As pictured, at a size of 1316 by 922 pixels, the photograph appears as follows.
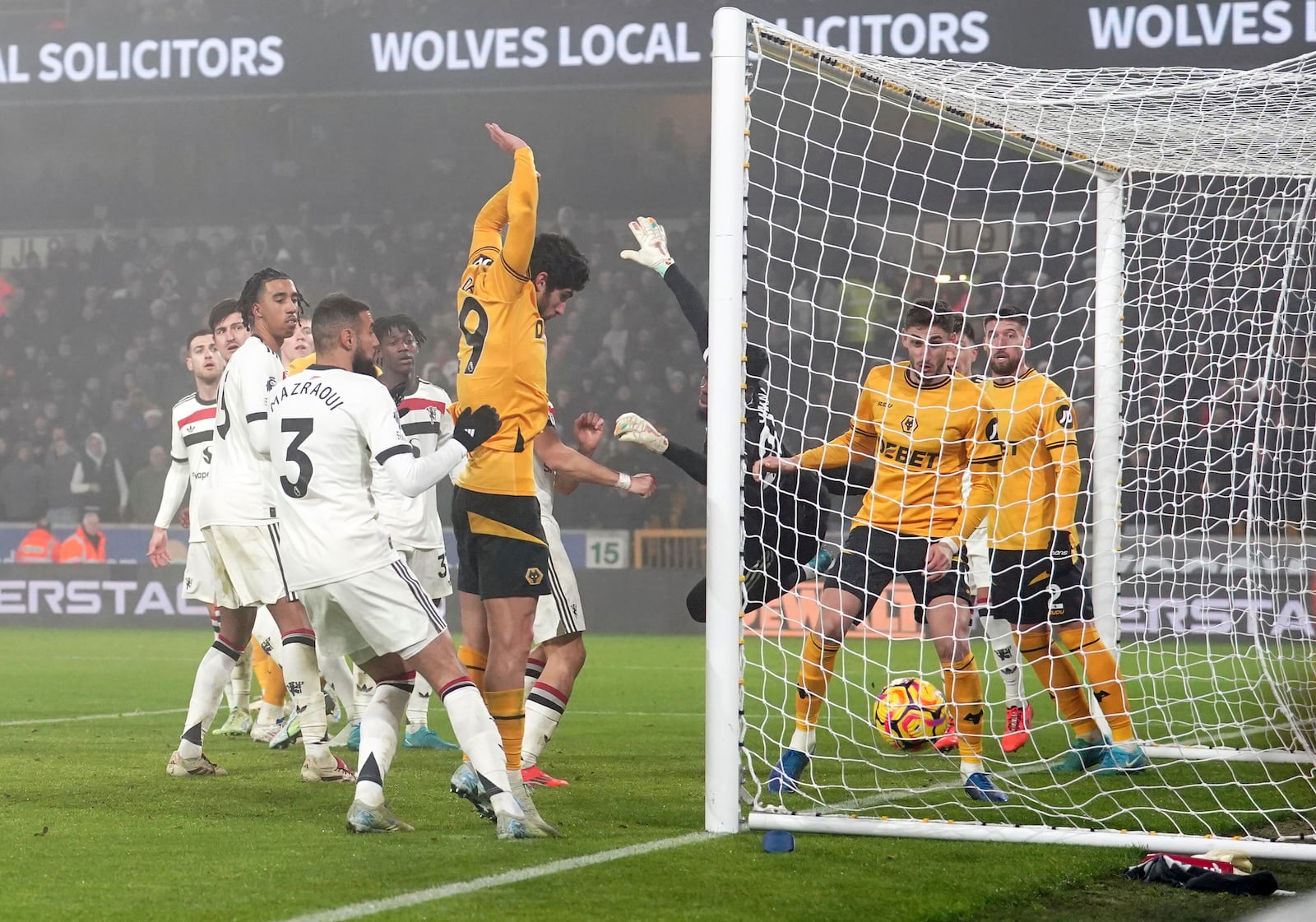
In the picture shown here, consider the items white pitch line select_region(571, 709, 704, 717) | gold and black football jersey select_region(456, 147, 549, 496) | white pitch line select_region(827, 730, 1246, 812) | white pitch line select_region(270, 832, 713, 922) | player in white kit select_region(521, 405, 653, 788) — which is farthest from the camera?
white pitch line select_region(571, 709, 704, 717)

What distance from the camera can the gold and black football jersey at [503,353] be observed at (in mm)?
5297

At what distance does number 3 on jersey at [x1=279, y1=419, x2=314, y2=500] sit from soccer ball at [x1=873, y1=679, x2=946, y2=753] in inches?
124

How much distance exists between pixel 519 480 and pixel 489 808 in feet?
3.57

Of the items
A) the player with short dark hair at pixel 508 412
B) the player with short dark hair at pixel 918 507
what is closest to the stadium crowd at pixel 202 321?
the player with short dark hair at pixel 918 507

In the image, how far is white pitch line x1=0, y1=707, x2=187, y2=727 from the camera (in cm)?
839

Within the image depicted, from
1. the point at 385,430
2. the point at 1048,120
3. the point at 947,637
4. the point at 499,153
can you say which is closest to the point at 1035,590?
the point at 947,637

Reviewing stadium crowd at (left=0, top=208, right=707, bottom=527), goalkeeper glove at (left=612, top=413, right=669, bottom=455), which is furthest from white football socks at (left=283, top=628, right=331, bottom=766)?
stadium crowd at (left=0, top=208, right=707, bottom=527)

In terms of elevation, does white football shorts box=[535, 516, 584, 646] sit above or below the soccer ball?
above

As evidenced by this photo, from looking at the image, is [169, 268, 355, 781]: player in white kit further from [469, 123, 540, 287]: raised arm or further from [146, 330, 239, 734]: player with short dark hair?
[469, 123, 540, 287]: raised arm

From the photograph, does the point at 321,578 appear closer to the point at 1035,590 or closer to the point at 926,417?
the point at 926,417

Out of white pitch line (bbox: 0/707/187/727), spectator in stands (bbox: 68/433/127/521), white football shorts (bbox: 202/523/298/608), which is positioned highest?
white football shorts (bbox: 202/523/298/608)

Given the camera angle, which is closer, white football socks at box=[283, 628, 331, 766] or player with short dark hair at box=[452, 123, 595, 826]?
player with short dark hair at box=[452, 123, 595, 826]

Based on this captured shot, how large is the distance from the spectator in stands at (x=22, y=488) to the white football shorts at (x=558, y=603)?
1259cm

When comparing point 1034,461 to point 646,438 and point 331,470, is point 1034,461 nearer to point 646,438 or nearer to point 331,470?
point 646,438
